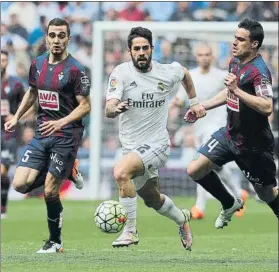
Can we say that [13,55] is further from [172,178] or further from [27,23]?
[172,178]

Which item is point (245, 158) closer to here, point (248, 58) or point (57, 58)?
point (248, 58)

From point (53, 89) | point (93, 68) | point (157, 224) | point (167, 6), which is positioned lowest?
point (157, 224)

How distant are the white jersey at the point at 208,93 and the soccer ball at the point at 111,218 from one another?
543cm

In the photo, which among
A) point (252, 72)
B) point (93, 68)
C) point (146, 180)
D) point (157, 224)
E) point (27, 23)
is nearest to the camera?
point (252, 72)

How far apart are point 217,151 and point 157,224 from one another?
4502 mm

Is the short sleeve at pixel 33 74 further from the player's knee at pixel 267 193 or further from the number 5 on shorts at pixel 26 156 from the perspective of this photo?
the player's knee at pixel 267 193

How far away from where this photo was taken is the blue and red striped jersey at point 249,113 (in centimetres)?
1073

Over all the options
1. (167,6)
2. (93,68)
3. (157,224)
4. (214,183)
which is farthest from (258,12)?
(214,183)

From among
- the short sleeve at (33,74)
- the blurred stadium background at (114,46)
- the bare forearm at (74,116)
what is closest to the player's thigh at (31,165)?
the bare forearm at (74,116)

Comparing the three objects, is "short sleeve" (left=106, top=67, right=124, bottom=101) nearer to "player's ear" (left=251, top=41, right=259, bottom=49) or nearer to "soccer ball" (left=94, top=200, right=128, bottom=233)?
"soccer ball" (left=94, top=200, right=128, bottom=233)

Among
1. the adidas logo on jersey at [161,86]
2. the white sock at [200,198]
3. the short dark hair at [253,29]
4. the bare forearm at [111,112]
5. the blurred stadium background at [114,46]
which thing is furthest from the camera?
the blurred stadium background at [114,46]

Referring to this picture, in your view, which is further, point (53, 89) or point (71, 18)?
point (71, 18)

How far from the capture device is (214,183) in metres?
12.1

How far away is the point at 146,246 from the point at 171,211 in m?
0.75
